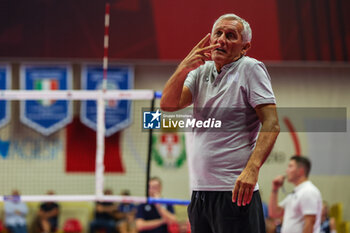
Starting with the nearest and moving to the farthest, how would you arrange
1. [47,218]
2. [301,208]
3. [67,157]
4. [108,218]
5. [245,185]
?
1. [245,185]
2. [301,208]
3. [108,218]
4. [47,218]
5. [67,157]

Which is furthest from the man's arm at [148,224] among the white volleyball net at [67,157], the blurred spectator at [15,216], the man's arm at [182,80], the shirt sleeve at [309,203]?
the man's arm at [182,80]

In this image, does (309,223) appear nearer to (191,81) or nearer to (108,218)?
(191,81)

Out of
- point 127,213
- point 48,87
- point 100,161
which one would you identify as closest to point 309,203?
point 100,161

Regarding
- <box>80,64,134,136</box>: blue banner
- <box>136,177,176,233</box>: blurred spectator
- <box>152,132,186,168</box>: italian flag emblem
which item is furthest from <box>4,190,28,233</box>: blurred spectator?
<box>136,177,176,233</box>: blurred spectator

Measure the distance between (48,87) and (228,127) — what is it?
804 centimetres

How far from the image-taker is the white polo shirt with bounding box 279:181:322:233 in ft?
17.3

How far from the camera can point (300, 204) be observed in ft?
17.5

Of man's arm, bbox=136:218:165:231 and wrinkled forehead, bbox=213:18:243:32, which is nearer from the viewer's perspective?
wrinkled forehead, bbox=213:18:243:32

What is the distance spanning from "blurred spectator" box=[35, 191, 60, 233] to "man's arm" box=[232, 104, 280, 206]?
7.87 m

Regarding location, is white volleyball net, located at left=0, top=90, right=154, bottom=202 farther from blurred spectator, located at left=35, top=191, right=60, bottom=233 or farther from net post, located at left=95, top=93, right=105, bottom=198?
net post, located at left=95, top=93, right=105, bottom=198

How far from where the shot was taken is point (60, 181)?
33.7 ft

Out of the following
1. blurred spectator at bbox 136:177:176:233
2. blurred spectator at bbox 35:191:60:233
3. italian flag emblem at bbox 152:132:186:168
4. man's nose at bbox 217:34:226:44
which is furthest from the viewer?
italian flag emblem at bbox 152:132:186:168

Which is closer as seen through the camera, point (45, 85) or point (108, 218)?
point (108, 218)

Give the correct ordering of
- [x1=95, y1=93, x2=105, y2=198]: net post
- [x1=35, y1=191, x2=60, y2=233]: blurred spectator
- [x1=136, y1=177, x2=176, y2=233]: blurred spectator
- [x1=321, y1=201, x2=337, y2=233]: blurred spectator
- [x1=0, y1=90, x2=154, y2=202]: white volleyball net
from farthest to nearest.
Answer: [x1=0, y1=90, x2=154, y2=202]: white volleyball net < [x1=35, y1=191, x2=60, y2=233]: blurred spectator < [x1=321, y1=201, x2=337, y2=233]: blurred spectator < [x1=136, y1=177, x2=176, y2=233]: blurred spectator < [x1=95, y1=93, x2=105, y2=198]: net post
